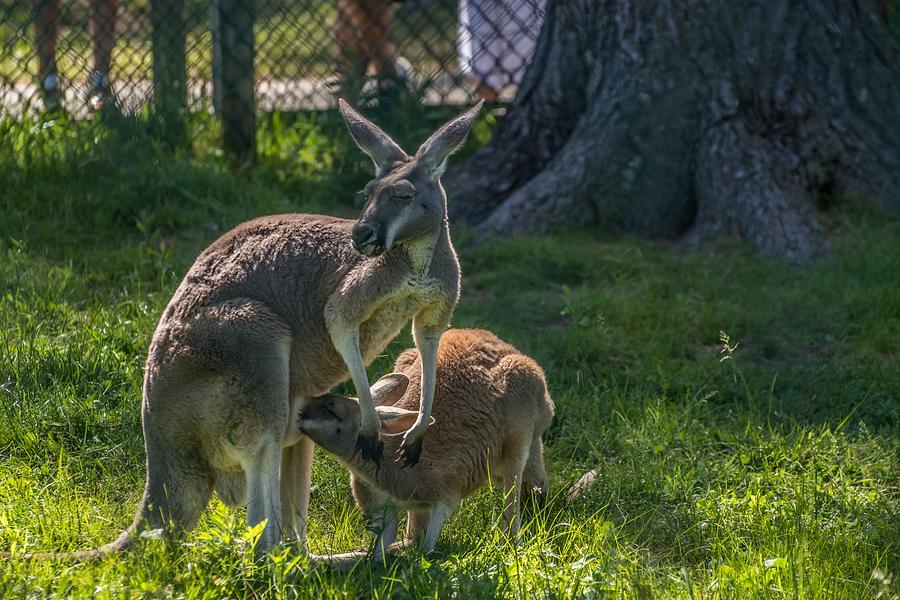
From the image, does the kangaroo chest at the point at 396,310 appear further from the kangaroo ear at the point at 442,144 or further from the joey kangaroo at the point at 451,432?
the kangaroo ear at the point at 442,144

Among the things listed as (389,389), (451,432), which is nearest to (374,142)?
(389,389)

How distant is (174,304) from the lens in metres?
3.77

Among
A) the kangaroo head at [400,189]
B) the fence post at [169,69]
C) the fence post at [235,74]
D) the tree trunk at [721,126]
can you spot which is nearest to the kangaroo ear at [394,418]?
the kangaroo head at [400,189]

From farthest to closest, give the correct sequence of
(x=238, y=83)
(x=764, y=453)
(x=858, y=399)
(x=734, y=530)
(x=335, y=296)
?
(x=238, y=83) → (x=858, y=399) → (x=764, y=453) → (x=734, y=530) → (x=335, y=296)

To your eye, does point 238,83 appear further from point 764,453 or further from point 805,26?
point 764,453

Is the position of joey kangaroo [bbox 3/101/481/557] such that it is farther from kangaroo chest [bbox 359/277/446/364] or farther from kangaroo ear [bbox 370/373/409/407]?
kangaroo ear [bbox 370/373/409/407]

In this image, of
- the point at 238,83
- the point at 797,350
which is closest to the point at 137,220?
the point at 238,83

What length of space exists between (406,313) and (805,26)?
12.2 feet

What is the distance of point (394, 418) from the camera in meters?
3.98

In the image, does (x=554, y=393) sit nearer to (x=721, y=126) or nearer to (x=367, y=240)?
(x=367, y=240)

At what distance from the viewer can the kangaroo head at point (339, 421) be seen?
3855mm

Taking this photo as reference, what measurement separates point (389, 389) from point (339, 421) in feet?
1.02

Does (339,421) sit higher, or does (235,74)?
(235,74)

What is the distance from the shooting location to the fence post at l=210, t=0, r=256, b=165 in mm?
7113
